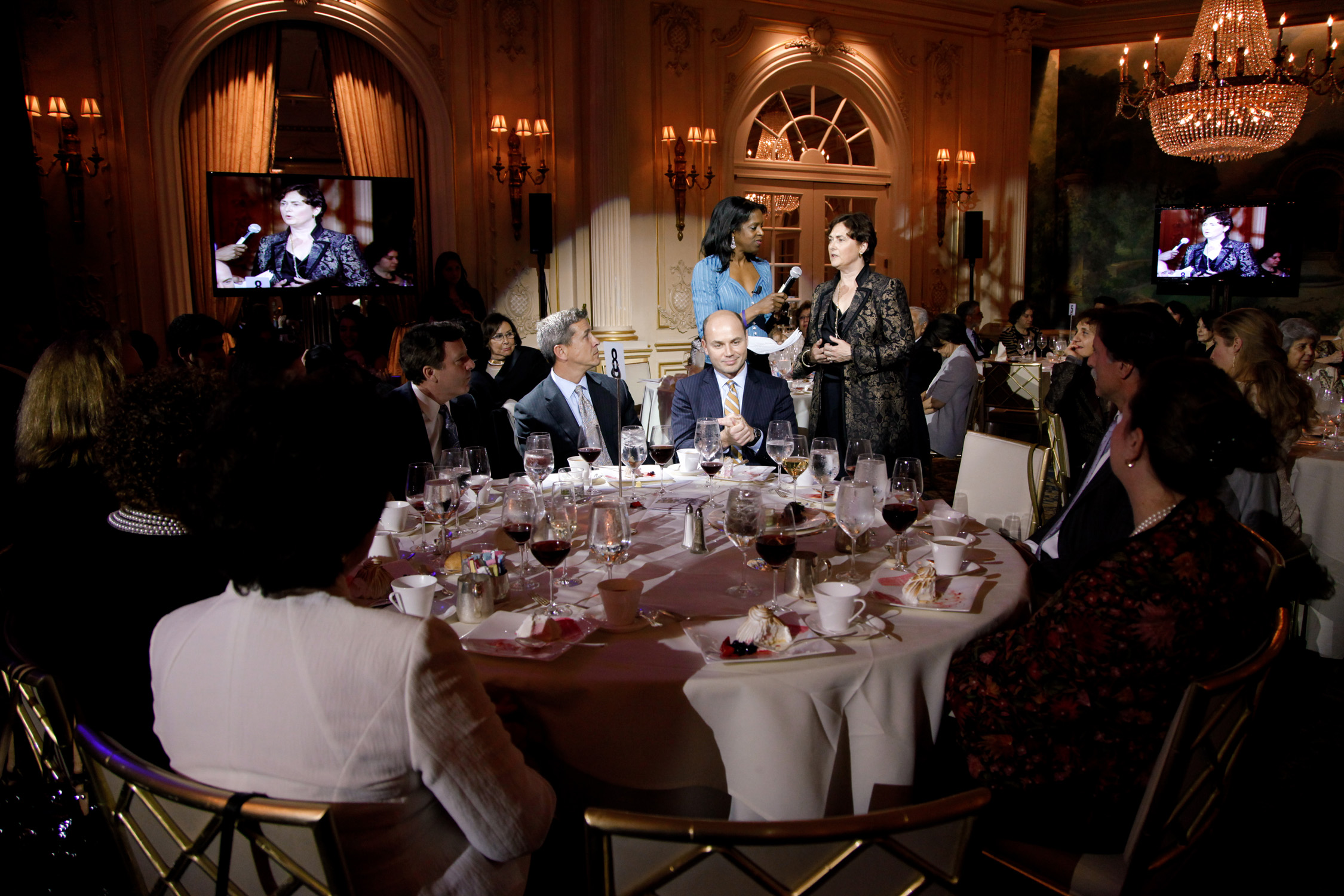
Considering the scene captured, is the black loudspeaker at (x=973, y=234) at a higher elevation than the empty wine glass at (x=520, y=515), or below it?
higher

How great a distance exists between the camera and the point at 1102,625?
4.65ft

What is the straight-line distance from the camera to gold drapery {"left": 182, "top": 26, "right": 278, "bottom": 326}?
688 cm

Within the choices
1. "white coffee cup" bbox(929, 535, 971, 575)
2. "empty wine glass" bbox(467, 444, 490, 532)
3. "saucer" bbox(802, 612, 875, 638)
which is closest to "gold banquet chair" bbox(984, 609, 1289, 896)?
"saucer" bbox(802, 612, 875, 638)

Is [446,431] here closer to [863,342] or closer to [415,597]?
[415,597]

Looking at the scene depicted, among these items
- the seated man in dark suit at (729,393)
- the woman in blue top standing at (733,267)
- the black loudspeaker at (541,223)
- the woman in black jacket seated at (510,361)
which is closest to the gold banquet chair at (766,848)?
the seated man in dark suit at (729,393)

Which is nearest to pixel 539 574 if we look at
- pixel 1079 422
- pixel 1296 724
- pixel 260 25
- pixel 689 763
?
pixel 689 763

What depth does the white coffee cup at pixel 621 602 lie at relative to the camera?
169 cm

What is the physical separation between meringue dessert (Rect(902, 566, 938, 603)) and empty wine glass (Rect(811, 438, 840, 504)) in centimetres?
73

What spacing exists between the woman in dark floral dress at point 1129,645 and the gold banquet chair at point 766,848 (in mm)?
476

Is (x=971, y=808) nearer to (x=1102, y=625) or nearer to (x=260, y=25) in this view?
(x=1102, y=625)

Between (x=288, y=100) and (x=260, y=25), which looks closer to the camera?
(x=260, y=25)

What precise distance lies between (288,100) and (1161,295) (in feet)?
36.3

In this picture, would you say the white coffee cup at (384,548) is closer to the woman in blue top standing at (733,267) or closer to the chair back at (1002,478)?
the chair back at (1002,478)

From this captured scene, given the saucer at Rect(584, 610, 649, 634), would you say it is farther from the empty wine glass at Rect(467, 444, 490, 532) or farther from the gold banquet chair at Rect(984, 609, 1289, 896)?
the empty wine glass at Rect(467, 444, 490, 532)
